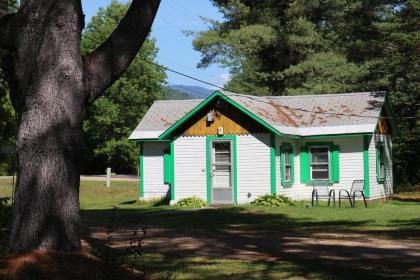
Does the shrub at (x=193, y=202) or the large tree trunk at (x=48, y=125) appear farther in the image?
the shrub at (x=193, y=202)

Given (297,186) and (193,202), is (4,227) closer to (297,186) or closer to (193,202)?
(193,202)

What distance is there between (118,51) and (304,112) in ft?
66.4

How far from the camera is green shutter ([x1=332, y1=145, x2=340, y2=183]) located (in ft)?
84.0

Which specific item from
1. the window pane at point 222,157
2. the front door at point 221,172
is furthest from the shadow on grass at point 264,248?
the window pane at point 222,157

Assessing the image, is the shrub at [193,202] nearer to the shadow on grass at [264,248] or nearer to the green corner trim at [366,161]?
the shadow on grass at [264,248]

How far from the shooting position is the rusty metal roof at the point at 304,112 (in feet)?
82.8

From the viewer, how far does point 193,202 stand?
80.2 feet

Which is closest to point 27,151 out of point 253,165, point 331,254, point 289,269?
point 289,269

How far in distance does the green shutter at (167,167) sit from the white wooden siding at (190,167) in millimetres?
795

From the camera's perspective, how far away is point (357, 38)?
1406 inches

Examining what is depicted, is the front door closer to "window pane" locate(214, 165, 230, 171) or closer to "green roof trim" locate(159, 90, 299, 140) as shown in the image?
A: "window pane" locate(214, 165, 230, 171)

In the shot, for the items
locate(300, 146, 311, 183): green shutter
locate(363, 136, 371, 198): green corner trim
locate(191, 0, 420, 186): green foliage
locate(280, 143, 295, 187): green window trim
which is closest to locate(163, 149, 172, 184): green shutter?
locate(280, 143, 295, 187): green window trim

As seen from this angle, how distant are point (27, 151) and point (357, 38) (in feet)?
100.0

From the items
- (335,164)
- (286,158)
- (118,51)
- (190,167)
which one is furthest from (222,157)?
A: (118,51)
